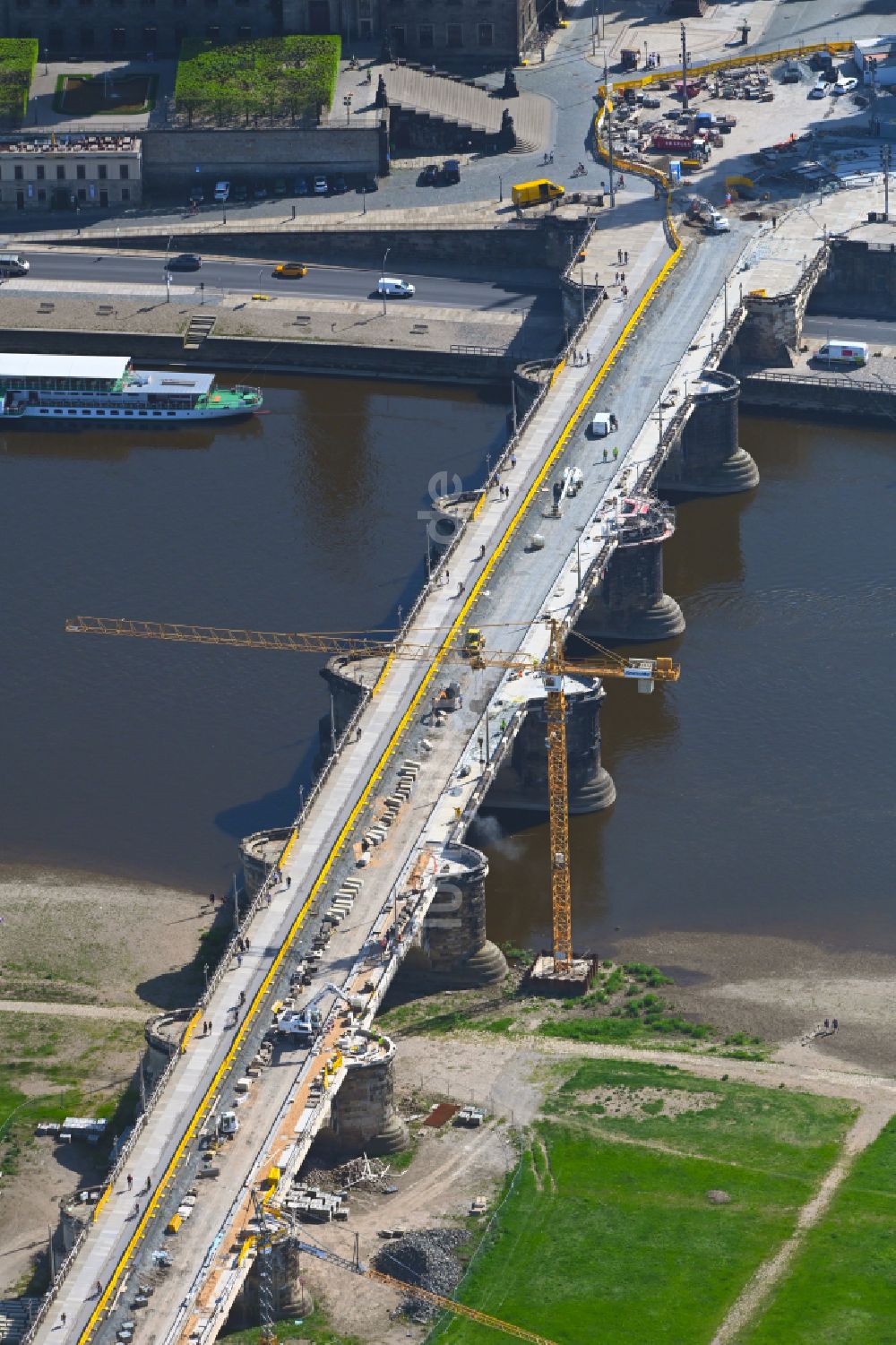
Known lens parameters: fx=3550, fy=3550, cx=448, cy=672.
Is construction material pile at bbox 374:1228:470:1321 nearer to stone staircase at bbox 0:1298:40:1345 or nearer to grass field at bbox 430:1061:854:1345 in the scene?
grass field at bbox 430:1061:854:1345

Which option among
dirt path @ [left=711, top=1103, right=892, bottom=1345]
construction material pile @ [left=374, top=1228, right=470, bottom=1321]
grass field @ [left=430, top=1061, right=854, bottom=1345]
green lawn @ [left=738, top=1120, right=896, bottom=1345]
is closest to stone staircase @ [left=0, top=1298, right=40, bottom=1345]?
construction material pile @ [left=374, top=1228, right=470, bottom=1321]

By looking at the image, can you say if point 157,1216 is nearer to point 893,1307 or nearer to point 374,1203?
point 374,1203

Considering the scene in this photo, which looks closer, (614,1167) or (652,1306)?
(652,1306)

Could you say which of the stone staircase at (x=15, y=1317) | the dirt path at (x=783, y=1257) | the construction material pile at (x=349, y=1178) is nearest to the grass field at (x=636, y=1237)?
the dirt path at (x=783, y=1257)

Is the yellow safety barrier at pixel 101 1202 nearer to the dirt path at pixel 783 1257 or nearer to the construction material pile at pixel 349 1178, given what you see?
the construction material pile at pixel 349 1178

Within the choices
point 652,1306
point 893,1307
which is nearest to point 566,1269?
point 652,1306

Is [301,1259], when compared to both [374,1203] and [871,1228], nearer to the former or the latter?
[374,1203]

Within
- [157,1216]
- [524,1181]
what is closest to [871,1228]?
[524,1181]
